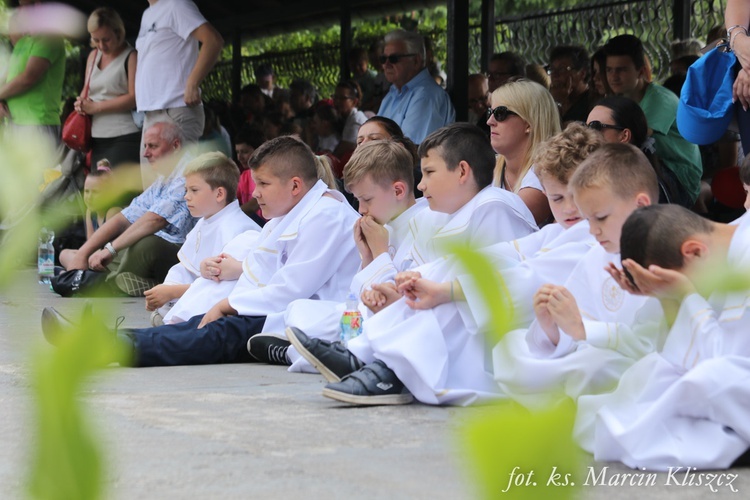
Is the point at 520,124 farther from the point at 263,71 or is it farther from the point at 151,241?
the point at 263,71

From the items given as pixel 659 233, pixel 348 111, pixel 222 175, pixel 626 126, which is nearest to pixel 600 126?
pixel 626 126

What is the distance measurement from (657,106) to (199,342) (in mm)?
2589

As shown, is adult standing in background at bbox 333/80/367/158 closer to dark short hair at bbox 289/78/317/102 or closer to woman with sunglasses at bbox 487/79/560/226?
dark short hair at bbox 289/78/317/102

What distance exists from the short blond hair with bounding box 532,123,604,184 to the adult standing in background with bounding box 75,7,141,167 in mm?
4403

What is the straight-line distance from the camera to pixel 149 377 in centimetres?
411

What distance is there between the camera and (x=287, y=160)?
16.5 ft

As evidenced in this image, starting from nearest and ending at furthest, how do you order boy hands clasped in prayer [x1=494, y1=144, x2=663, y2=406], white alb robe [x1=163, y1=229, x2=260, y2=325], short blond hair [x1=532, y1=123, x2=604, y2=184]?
boy hands clasped in prayer [x1=494, y1=144, x2=663, y2=406] < short blond hair [x1=532, y1=123, x2=604, y2=184] < white alb robe [x1=163, y1=229, x2=260, y2=325]

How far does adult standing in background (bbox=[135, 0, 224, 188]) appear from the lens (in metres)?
7.12

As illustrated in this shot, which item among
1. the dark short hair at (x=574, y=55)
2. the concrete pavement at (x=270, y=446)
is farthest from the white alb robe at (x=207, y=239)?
the dark short hair at (x=574, y=55)

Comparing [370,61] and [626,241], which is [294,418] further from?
[370,61]

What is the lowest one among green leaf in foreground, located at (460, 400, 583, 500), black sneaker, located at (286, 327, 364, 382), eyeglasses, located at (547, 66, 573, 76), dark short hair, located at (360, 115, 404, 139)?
black sneaker, located at (286, 327, 364, 382)

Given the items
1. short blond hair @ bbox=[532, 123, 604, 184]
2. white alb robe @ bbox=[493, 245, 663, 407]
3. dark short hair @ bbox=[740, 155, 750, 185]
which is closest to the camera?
white alb robe @ bbox=[493, 245, 663, 407]

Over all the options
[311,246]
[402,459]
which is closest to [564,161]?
[402,459]

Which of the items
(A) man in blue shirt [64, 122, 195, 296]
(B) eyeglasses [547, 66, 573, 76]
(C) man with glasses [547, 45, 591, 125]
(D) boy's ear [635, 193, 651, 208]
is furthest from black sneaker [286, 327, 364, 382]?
(B) eyeglasses [547, 66, 573, 76]
